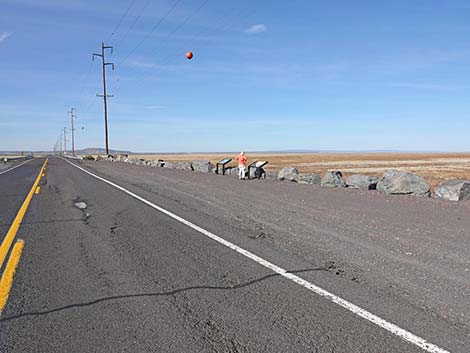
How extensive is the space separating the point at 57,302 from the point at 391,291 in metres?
3.80

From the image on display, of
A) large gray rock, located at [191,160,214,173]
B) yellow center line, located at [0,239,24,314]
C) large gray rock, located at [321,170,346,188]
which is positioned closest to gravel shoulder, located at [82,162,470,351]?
large gray rock, located at [321,170,346,188]

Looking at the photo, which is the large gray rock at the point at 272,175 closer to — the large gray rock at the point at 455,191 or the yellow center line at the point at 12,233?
the large gray rock at the point at 455,191

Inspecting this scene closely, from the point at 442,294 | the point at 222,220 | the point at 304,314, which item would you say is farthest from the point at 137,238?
the point at 442,294

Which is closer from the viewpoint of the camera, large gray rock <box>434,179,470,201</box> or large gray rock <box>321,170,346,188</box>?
large gray rock <box>434,179,470,201</box>

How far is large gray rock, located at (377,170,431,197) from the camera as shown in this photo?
1309 cm

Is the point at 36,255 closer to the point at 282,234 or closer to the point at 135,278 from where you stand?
the point at 135,278

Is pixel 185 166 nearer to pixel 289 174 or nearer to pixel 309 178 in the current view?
pixel 289 174

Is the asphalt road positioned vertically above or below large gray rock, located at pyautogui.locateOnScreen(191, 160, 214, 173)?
below

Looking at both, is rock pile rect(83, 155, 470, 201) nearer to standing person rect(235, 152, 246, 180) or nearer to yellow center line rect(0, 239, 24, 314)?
standing person rect(235, 152, 246, 180)

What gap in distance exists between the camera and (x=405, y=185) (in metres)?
13.3

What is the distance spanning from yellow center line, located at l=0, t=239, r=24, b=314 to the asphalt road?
87mm

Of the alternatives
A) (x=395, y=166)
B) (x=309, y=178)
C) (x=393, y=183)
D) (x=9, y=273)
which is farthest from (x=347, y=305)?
(x=395, y=166)

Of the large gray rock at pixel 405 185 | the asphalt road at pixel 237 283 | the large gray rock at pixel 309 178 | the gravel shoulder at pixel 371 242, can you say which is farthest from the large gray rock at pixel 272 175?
the asphalt road at pixel 237 283

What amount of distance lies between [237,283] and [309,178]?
1341 cm
